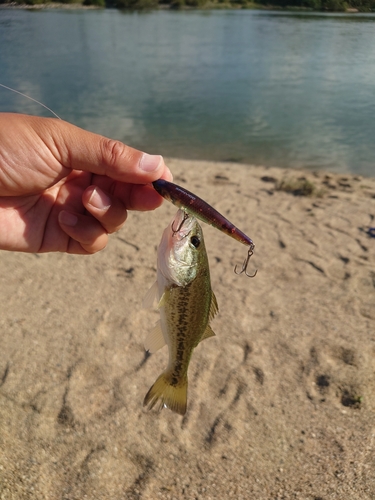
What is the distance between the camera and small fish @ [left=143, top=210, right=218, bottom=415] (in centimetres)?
223

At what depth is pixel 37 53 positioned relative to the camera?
2148 cm

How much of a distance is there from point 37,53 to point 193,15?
2216 centimetres

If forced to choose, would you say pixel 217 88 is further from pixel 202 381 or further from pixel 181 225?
pixel 181 225

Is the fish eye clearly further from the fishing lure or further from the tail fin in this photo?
the tail fin

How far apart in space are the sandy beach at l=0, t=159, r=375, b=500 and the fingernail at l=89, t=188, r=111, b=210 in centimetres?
218

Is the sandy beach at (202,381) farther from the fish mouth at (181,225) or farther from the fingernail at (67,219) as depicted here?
the fish mouth at (181,225)

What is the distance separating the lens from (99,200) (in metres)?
2.82

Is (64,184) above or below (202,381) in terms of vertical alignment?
above

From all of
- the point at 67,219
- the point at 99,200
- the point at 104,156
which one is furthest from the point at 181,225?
the point at 67,219

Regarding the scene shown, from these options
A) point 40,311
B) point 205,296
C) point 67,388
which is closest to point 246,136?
point 40,311

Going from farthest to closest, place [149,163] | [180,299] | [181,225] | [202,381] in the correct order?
[202,381] < [149,163] < [180,299] < [181,225]

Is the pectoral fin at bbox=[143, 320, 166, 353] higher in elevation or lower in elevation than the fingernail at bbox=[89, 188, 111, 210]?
lower

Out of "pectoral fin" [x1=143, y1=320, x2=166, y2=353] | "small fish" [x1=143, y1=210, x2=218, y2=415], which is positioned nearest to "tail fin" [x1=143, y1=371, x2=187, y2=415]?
"small fish" [x1=143, y1=210, x2=218, y2=415]

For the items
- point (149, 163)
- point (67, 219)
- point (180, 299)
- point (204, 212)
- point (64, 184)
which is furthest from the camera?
point (64, 184)
